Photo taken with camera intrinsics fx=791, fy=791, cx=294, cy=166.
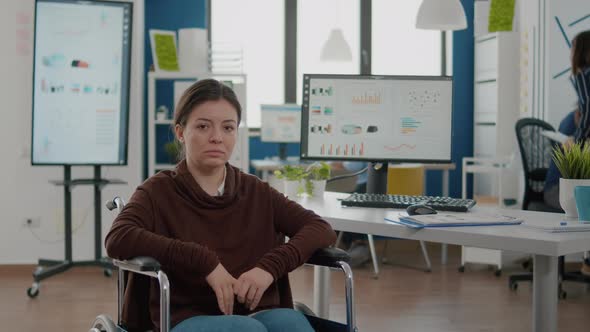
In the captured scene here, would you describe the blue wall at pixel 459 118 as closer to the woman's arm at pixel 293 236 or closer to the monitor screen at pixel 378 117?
the monitor screen at pixel 378 117

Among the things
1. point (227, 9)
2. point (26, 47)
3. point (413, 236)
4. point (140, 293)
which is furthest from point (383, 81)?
point (227, 9)

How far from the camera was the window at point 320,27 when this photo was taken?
22.2 feet

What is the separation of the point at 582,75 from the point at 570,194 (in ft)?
6.02

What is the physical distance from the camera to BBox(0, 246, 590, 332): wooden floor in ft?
12.5

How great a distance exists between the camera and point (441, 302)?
4316mm

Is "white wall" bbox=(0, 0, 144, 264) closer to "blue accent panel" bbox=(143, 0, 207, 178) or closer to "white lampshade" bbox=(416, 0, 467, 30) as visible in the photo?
"blue accent panel" bbox=(143, 0, 207, 178)

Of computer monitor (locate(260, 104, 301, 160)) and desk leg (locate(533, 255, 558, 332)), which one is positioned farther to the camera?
computer monitor (locate(260, 104, 301, 160))

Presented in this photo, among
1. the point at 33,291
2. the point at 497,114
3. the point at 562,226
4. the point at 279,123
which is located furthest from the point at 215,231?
the point at 497,114

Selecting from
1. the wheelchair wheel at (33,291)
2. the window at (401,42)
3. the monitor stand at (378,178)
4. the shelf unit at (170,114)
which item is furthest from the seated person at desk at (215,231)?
the window at (401,42)

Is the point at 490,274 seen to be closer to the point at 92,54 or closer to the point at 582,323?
the point at 582,323

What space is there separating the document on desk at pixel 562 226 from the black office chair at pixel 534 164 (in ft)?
7.51

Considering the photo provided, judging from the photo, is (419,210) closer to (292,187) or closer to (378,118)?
(378,118)

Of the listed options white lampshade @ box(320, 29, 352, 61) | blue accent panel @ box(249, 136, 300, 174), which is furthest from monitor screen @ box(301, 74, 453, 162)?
blue accent panel @ box(249, 136, 300, 174)

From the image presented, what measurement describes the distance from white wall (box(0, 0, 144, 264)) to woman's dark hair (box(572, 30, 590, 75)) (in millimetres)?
2705
